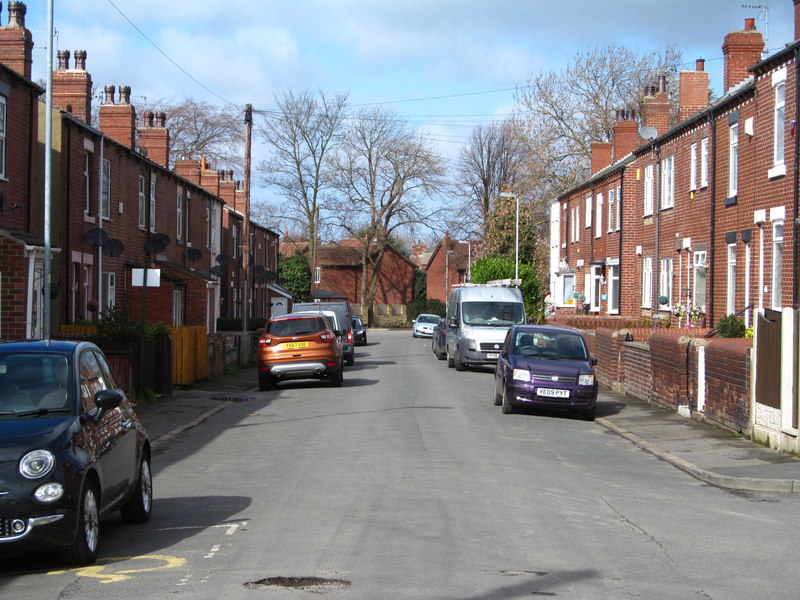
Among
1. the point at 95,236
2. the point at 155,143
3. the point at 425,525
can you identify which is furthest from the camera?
the point at 155,143

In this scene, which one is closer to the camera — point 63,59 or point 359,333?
point 63,59

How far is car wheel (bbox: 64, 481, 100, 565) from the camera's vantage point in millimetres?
6531

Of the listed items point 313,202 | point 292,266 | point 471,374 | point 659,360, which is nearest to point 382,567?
point 659,360

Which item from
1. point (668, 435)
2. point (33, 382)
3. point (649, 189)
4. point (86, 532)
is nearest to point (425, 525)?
point (86, 532)

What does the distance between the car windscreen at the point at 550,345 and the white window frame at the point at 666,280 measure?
36.3ft

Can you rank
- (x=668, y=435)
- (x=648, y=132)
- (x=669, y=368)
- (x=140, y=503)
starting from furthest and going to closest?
(x=648, y=132), (x=669, y=368), (x=668, y=435), (x=140, y=503)

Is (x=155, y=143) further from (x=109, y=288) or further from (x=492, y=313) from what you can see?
(x=492, y=313)

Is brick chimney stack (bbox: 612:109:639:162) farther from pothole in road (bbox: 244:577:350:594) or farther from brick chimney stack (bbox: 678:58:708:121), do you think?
pothole in road (bbox: 244:577:350:594)

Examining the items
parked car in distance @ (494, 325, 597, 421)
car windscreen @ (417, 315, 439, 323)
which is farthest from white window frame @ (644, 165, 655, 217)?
car windscreen @ (417, 315, 439, 323)

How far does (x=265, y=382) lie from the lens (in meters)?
22.6

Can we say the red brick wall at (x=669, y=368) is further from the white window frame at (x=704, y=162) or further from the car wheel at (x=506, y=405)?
the white window frame at (x=704, y=162)

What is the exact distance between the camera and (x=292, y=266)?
79.3 m

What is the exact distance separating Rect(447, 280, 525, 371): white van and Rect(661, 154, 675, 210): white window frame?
5315 millimetres

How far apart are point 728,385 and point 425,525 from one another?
26.9ft
